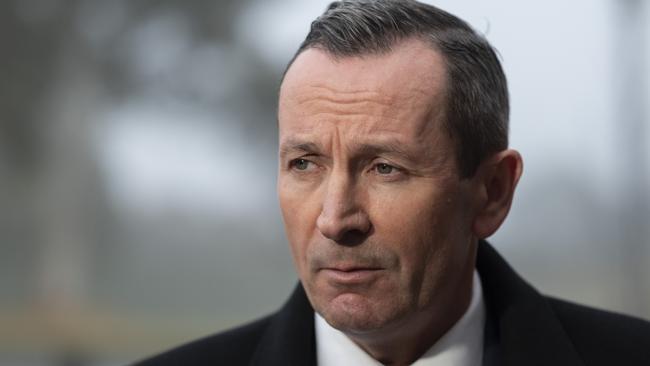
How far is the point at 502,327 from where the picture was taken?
6.91ft

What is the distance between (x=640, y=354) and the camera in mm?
2100

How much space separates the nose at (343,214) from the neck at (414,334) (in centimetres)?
20

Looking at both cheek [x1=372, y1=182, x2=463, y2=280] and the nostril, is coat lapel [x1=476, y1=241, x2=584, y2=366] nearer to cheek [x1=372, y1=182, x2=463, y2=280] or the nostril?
cheek [x1=372, y1=182, x2=463, y2=280]

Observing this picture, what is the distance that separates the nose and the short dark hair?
229 mm

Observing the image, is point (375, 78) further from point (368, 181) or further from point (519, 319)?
point (519, 319)

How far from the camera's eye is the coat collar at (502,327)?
6.75ft

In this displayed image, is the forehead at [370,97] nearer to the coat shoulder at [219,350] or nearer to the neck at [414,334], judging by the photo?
the neck at [414,334]

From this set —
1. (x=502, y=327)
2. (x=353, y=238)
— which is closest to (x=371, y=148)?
(x=353, y=238)

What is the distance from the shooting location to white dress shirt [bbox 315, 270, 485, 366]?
200cm

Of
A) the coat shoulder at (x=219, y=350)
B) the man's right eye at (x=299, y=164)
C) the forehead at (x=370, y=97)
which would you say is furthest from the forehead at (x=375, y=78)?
the coat shoulder at (x=219, y=350)

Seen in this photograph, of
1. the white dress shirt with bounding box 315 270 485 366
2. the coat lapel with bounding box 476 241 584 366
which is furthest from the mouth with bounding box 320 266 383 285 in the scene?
the coat lapel with bounding box 476 241 584 366

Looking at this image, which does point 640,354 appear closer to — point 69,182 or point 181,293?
point 181,293

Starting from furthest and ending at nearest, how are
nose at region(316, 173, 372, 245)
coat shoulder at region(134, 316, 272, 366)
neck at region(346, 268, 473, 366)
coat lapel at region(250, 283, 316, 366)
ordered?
coat shoulder at region(134, 316, 272, 366) < coat lapel at region(250, 283, 316, 366) < neck at region(346, 268, 473, 366) < nose at region(316, 173, 372, 245)

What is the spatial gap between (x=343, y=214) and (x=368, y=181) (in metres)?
0.09
